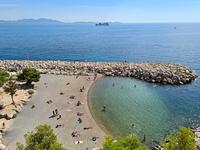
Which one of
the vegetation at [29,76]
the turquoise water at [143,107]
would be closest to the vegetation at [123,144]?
the turquoise water at [143,107]

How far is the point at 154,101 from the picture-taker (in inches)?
2468

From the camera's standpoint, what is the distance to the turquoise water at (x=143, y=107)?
48438mm

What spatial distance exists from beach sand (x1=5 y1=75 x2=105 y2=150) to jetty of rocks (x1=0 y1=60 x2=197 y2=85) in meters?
11.5

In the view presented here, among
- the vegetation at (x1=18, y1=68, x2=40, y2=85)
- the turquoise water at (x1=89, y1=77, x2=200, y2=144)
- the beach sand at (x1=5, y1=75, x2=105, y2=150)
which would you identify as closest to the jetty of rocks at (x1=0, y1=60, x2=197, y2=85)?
the turquoise water at (x1=89, y1=77, x2=200, y2=144)

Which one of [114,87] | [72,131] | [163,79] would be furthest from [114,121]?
[163,79]

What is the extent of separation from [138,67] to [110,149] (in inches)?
2508

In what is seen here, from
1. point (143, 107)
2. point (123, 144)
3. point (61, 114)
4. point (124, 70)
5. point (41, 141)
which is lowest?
point (143, 107)

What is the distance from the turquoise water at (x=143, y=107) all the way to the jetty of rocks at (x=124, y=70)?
353 cm

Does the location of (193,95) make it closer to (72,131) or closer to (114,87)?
(114,87)

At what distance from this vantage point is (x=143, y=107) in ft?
191

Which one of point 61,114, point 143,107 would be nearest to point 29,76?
point 61,114

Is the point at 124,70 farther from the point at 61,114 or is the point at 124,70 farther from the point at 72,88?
the point at 61,114

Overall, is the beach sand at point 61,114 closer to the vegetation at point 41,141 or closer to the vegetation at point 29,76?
the vegetation at point 29,76

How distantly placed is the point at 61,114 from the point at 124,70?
37610 mm
